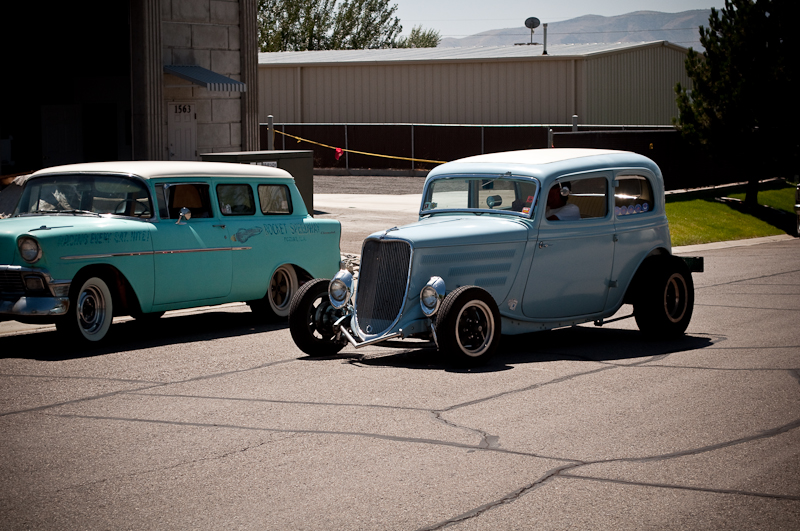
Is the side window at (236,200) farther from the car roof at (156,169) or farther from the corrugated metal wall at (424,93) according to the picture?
the corrugated metal wall at (424,93)

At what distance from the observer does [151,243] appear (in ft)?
33.9

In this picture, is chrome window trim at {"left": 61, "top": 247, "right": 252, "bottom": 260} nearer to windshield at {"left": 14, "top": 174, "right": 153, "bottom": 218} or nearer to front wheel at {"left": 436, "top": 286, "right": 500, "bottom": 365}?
windshield at {"left": 14, "top": 174, "right": 153, "bottom": 218}

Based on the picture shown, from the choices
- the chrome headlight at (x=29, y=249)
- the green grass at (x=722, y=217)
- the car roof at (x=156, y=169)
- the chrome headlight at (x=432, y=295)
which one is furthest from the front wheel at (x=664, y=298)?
the green grass at (x=722, y=217)

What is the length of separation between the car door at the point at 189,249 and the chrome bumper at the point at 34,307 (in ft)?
3.71

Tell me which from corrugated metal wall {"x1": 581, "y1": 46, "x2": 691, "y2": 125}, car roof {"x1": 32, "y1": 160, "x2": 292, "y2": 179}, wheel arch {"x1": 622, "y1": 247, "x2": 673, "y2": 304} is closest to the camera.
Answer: wheel arch {"x1": 622, "y1": 247, "x2": 673, "y2": 304}

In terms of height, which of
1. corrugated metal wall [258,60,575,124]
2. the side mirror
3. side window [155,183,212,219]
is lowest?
the side mirror

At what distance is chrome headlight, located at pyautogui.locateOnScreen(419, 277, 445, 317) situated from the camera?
8.59 m

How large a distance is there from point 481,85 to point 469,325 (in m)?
33.2

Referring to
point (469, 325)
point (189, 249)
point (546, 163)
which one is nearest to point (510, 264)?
point (469, 325)

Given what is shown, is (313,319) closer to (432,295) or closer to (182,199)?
(432,295)

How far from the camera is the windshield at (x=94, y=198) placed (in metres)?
10.5

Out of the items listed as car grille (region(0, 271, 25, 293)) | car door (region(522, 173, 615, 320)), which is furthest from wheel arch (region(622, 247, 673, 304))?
car grille (region(0, 271, 25, 293))

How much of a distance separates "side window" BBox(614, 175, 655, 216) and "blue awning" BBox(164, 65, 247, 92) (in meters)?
12.0

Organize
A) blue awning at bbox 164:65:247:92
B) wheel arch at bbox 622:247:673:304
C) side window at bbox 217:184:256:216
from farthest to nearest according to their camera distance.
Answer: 1. blue awning at bbox 164:65:247:92
2. side window at bbox 217:184:256:216
3. wheel arch at bbox 622:247:673:304
